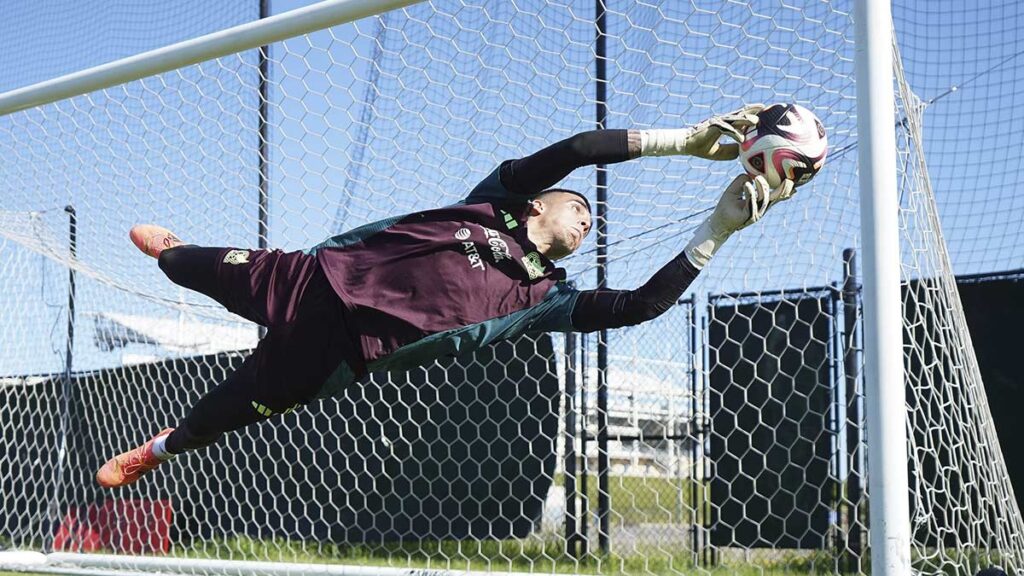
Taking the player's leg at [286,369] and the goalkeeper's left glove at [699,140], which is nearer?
the goalkeeper's left glove at [699,140]

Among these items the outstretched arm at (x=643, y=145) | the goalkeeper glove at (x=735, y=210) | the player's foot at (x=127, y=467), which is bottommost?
the player's foot at (x=127, y=467)

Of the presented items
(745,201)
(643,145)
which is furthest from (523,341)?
(745,201)

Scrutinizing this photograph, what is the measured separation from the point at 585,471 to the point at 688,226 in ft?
6.61

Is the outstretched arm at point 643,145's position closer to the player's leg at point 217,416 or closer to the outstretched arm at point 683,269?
the outstretched arm at point 683,269

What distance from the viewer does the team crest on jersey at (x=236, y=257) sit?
11.8 ft

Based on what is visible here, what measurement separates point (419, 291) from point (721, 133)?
1.06 metres

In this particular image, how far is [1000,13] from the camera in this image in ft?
17.4

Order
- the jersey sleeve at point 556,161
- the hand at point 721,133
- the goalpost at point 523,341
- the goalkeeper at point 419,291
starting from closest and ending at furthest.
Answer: the hand at point 721,133
the jersey sleeve at point 556,161
the goalkeeper at point 419,291
the goalpost at point 523,341

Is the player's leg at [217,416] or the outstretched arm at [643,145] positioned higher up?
the outstretched arm at [643,145]

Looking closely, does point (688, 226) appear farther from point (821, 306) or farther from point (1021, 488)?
point (1021, 488)

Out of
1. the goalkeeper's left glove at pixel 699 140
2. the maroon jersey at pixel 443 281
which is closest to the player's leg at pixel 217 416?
the maroon jersey at pixel 443 281

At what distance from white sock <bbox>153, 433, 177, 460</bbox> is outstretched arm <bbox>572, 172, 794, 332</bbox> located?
158 centimetres

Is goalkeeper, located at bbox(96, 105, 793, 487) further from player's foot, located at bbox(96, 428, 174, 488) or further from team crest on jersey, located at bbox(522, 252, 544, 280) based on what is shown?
player's foot, located at bbox(96, 428, 174, 488)

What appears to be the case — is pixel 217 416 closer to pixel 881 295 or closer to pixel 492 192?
pixel 492 192
